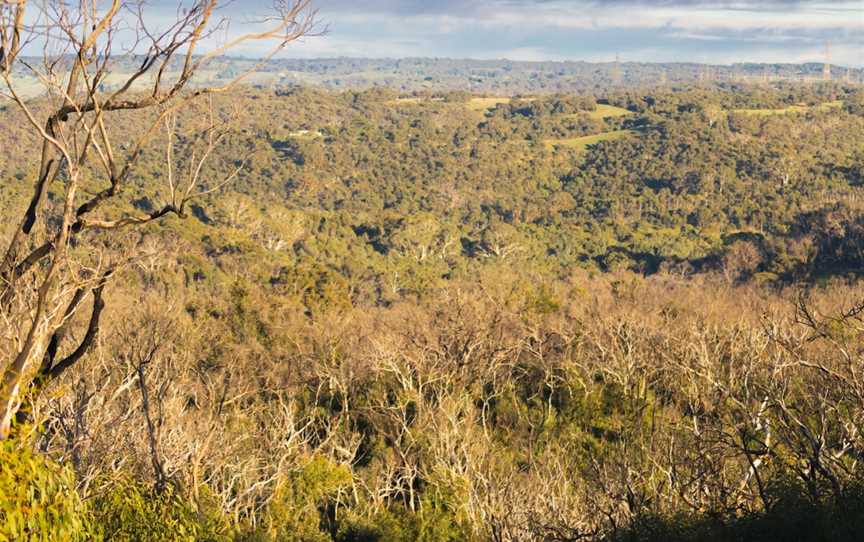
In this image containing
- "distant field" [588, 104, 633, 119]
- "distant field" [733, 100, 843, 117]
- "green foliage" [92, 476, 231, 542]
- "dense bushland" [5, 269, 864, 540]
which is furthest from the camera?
"distant field" [588, 104, 633, 119]

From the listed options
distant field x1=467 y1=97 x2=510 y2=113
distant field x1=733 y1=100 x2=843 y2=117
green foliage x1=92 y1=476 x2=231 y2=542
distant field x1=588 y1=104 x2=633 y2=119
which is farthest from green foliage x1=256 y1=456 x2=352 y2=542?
distant field x1=467 y1=97 x2=510 y2=113

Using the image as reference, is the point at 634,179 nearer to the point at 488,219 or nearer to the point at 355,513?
the point at 488,219

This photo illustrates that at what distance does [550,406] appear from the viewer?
21.7 m

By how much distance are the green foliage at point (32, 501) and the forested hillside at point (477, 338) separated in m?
0.04

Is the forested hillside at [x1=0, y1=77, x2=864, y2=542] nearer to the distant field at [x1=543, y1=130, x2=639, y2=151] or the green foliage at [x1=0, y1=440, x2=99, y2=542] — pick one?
the green foliage at [x1=0, y1=440, x2=99, y2=542]

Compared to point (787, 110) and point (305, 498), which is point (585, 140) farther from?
point (305, 498)

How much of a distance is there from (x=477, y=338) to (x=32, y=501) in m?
19.3

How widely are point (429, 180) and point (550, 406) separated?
264 ft

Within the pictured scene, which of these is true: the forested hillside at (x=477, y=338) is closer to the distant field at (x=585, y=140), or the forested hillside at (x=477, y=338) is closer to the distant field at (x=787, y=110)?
the distant field at (x=585, y=140)

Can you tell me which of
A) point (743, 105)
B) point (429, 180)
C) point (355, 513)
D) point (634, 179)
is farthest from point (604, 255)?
point (743, 105)

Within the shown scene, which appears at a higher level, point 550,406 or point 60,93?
point 60,93

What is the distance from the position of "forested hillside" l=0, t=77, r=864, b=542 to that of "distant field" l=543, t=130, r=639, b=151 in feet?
2.72

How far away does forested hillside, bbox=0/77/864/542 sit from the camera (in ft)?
28.8

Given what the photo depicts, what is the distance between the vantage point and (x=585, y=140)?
4638 inches
